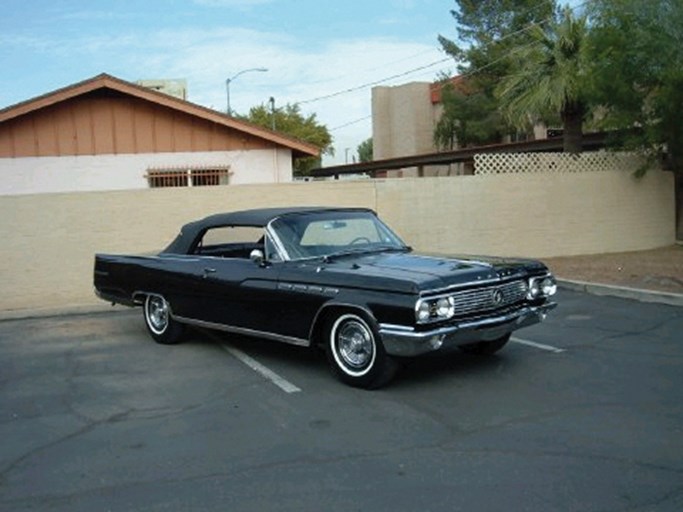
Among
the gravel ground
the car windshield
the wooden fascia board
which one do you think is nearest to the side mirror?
the car windshield

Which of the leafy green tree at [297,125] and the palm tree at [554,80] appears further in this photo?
the leafy green tree at [297,125]

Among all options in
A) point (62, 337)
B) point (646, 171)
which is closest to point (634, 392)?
point (62, 337)

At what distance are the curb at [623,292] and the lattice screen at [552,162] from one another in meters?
3.80

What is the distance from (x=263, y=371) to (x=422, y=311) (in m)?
1.91

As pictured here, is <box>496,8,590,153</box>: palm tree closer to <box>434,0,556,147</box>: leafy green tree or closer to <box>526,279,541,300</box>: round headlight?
<box>526,279,541,300</box>: round headlight

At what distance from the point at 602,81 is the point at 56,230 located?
10.2m

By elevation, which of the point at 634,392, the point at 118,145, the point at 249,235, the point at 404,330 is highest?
the point at 118,145

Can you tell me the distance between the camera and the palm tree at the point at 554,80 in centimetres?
1573

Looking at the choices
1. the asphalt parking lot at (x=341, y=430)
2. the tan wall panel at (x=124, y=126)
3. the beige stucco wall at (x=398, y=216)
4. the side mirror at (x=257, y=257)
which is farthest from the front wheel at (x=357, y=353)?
the tan wall panel at (x=124, y=126)

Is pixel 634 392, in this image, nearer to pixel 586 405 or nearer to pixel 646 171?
pixel 586 405

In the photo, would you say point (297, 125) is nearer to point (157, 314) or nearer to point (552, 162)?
point (552, 162)

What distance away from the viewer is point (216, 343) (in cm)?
826

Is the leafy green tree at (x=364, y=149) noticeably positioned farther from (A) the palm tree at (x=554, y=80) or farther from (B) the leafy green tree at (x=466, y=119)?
(A) the palm tree at (x=554, y=80)

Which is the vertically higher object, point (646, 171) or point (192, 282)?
point (646, 171)
